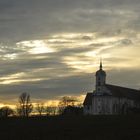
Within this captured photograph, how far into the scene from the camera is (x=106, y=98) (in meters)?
154

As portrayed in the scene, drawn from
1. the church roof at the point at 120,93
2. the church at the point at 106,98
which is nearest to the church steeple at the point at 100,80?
the church at the point at 106,98

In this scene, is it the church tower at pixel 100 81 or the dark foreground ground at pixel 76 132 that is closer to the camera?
the dark foreground ground at pixel 76 132

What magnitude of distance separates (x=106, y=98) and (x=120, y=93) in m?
4.40

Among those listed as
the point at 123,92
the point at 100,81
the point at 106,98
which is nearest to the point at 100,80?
the point at 100,81

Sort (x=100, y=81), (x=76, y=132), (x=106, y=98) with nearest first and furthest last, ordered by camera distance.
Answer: (x=76, y=132) → (x=106, y=98) → (x=100, y=81)

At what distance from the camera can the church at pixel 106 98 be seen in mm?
152000

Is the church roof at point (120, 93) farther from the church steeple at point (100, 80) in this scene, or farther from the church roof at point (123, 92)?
the church steeple at point (100, 80)

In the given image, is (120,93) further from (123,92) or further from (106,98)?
(106,98)

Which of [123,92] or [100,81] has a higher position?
[100,81]

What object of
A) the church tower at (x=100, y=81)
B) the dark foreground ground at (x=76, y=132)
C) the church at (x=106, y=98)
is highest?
the church tower at (x=100, y=81)

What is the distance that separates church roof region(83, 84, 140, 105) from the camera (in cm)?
15325

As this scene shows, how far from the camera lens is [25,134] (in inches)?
1800

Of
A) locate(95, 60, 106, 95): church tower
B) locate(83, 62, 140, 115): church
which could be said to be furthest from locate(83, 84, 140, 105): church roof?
locate(95, 60, 106, 95): church tower

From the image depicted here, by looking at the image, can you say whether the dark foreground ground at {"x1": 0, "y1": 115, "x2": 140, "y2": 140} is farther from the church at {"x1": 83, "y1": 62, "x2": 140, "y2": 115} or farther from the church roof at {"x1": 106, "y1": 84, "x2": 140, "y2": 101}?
the church roof at {"x1": 106, "y1": 84, "x2": 140, "y2": 101}
